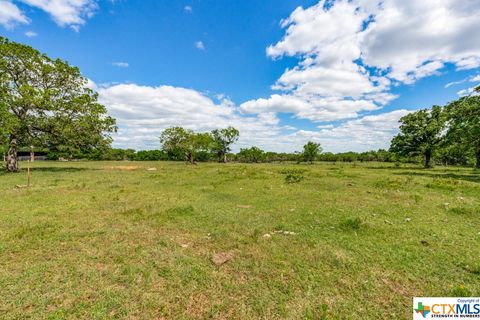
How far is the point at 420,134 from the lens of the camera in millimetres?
35500

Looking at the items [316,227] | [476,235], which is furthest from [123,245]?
[476,235]

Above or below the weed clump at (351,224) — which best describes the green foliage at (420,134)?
above

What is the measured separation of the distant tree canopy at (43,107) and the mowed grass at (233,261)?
18.4 metres

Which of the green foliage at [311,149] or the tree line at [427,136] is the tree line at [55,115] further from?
the green foliage at [311,149]

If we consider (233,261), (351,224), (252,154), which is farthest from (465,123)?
(252,154)


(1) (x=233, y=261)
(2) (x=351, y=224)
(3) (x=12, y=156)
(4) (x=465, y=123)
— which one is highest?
(4) (x=465, y=123)

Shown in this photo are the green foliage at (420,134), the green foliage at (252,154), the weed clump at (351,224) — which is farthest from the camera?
the green foliage at (252,154)

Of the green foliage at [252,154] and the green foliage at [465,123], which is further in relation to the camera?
the green foliage at [252,154]

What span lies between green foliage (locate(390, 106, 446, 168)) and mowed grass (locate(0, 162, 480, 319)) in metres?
33.2

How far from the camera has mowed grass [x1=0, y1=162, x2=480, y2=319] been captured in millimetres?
3611

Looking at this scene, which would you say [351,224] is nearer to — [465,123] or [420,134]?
[465,123]

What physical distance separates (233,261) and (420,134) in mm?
42160

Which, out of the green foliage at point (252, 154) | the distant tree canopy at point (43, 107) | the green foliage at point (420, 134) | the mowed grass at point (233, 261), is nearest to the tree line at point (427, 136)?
the green foliage at point (420, 134)

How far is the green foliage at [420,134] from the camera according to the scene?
3434 centimetres
